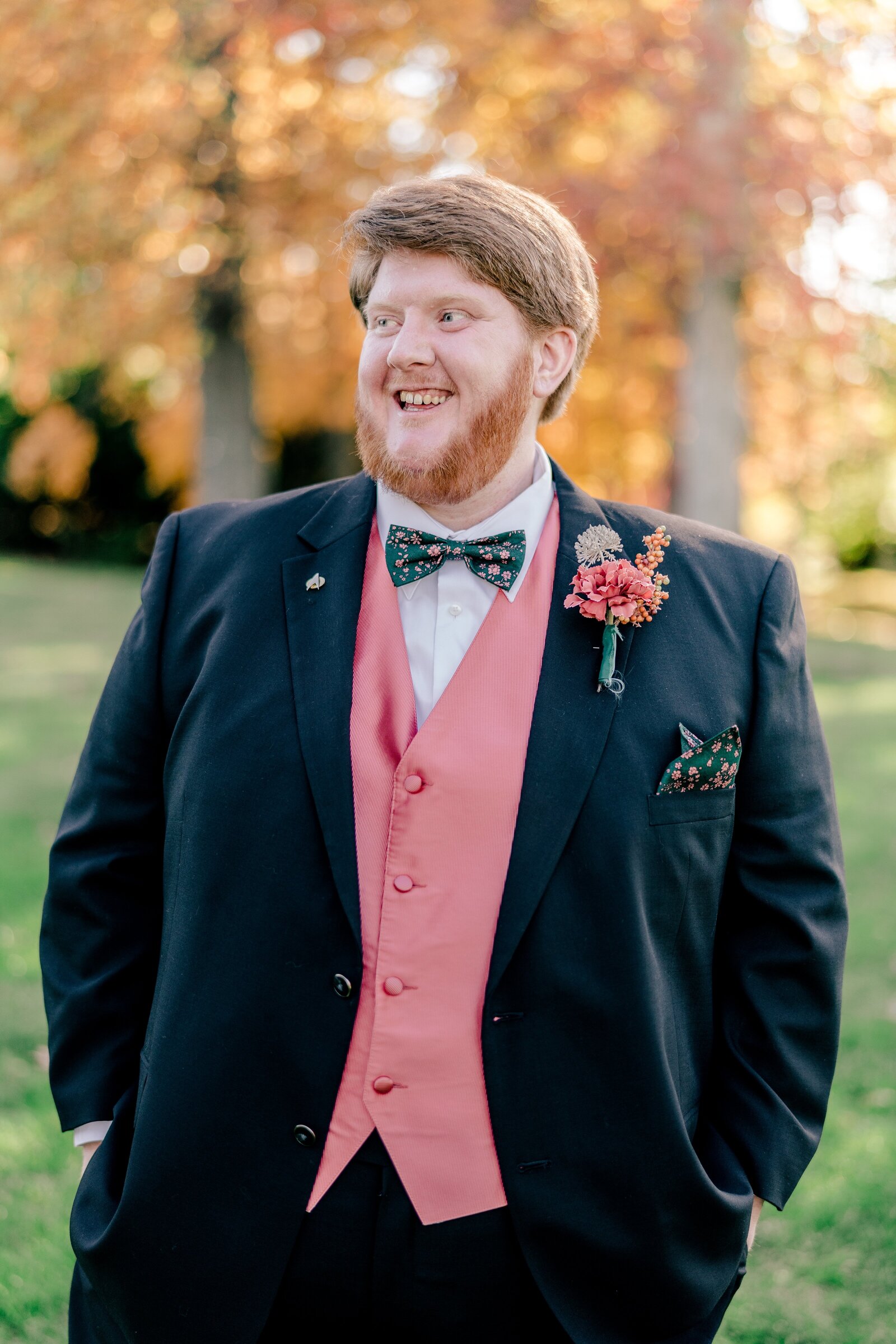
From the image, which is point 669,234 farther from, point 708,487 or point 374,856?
point 374,856

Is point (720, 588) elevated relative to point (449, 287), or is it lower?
lower

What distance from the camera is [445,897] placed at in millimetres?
1946

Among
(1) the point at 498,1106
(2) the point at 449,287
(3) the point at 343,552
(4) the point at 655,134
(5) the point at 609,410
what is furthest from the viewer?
(5) the point at 609,410

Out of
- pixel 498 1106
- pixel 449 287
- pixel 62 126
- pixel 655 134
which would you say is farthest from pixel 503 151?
pixel 498 1106

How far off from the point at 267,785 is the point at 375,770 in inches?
7.3

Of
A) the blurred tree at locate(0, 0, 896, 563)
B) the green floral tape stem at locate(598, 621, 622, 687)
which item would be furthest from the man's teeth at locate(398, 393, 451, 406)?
the blurred tree at locate(0, 0, 896, 563)

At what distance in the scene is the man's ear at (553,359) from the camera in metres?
2.24

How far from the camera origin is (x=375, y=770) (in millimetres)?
1988

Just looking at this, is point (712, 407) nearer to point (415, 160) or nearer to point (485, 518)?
point (415, 160)

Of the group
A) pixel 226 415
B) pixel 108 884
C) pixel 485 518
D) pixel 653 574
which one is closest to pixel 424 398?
pixel 485 518

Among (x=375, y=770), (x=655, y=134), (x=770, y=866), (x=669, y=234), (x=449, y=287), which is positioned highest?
(x=655, y=134)

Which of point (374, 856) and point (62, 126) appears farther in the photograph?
point (62, 126)

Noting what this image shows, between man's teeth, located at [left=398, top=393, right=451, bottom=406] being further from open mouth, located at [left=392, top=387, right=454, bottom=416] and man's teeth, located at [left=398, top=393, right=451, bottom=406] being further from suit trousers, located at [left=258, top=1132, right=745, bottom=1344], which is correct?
suit trousers, located at [left=258, top=1132, right=745, bottom=1344]

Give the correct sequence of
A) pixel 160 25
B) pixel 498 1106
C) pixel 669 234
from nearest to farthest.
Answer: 1. pixel 498 1106
2. pixel 160 25
3. pixel 669 234
